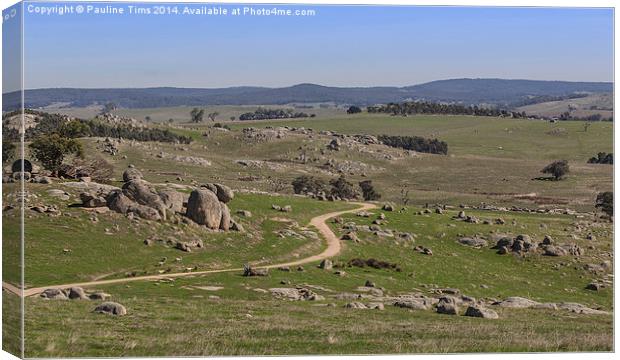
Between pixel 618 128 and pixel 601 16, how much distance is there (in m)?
5.11

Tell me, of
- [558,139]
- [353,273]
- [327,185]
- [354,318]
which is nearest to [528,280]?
[353,273]

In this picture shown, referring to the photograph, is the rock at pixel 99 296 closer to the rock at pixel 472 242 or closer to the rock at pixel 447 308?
the rock at pixel 447 308

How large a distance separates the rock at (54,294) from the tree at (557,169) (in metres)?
61.3

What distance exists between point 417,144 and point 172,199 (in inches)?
3248

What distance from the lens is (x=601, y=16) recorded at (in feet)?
134

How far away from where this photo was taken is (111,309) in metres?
37.6

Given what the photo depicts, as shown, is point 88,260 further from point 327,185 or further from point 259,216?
point 327,185

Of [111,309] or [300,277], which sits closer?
[111,309]

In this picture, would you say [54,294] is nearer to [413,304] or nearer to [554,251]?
[413,304]

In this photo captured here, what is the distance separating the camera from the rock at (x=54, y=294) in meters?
38.7

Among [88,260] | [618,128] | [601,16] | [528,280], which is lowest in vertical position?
[528,280]

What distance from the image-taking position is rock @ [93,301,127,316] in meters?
37.4

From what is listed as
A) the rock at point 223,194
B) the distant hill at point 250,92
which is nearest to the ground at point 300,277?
the rock at point 223,194

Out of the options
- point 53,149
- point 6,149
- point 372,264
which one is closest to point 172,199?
point 53,149
